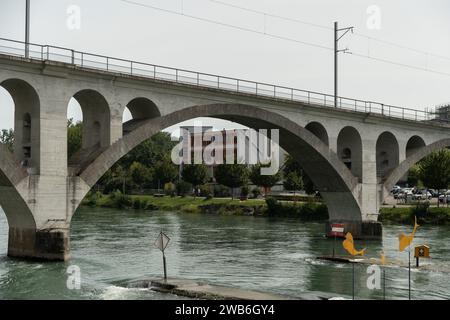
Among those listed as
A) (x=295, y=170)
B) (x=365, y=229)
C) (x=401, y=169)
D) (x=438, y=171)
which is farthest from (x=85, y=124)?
(x=295, y=170)

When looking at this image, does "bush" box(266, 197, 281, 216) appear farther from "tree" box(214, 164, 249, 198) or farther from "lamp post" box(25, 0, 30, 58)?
"lamp post" box(25, 0, 30, 58)

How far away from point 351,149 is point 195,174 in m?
51.3

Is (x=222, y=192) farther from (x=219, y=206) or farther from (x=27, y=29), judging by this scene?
(x=27, y=29)

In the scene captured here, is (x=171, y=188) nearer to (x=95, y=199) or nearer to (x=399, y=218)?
(x=95, y=199)

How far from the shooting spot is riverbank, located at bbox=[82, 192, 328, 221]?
78562 millimetres

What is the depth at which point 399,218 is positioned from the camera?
7162 cm

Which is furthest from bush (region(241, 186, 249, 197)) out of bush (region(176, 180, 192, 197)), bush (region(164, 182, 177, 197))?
bush (region(164, 182, 177, 197))

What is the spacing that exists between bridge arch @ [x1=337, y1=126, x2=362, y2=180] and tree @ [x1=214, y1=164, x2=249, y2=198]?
40.4 m

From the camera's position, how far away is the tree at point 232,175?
96500mm

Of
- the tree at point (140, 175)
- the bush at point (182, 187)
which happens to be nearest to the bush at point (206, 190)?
the bush at point (182, 187)

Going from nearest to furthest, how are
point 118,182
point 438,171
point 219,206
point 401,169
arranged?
point 401,169
point 438,171
point 219,206
point 118,182

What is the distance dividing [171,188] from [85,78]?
79.9 m

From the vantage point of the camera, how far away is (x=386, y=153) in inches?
2318
